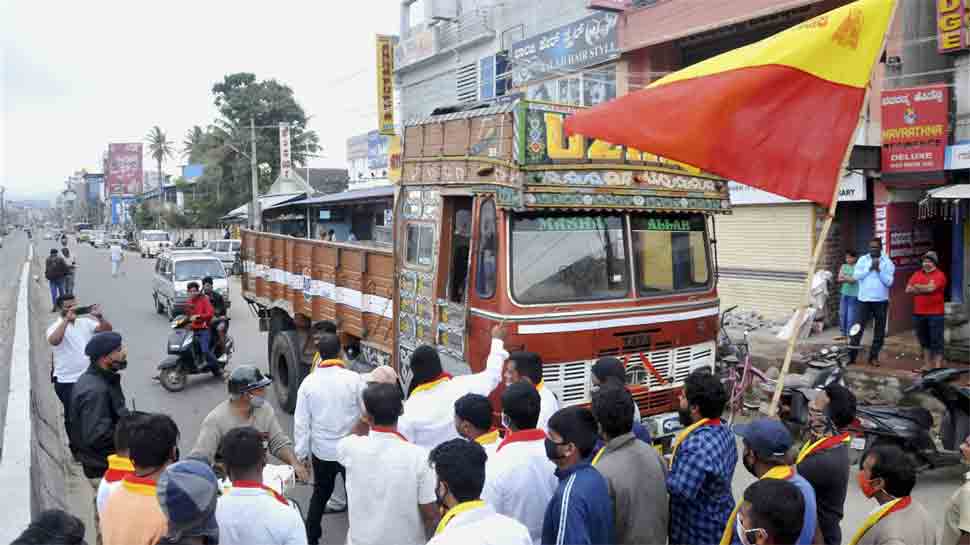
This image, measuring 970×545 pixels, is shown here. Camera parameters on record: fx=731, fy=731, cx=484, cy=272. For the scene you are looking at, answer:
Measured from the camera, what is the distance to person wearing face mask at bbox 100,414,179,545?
2.95m

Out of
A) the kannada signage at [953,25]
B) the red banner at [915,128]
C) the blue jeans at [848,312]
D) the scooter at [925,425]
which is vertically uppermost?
the kannada signage at [953,25]

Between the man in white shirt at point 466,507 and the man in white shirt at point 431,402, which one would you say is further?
the man in white shirt at point 431,402

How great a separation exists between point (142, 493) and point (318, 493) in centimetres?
235

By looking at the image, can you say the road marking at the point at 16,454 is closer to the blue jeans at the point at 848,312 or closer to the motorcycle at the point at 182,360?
the motorcycle at the point at 182,360

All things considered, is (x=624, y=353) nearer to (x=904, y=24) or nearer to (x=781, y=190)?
(x=781, y=190)

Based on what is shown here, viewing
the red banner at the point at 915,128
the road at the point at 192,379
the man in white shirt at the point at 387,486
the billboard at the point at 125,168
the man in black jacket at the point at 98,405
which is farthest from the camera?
the billboard at the point at 125,168

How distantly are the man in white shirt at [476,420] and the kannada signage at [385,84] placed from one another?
67.2ft

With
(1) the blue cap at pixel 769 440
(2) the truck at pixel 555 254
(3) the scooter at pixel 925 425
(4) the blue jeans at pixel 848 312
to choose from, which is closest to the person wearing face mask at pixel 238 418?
(2) the truck at pixel 555 254

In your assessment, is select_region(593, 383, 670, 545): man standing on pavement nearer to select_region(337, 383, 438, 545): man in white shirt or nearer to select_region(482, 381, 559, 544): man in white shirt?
select_region(482, 381, 559, 544): man in white shirt

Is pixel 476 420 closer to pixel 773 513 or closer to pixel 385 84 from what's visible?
pixel 773 513

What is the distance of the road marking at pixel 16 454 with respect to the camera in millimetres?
4199

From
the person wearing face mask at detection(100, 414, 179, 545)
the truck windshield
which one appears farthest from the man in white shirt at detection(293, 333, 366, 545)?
the truck windshield

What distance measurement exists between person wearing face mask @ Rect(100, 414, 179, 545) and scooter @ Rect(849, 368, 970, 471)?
5386mm

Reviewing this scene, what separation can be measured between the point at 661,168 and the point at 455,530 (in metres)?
4.42
